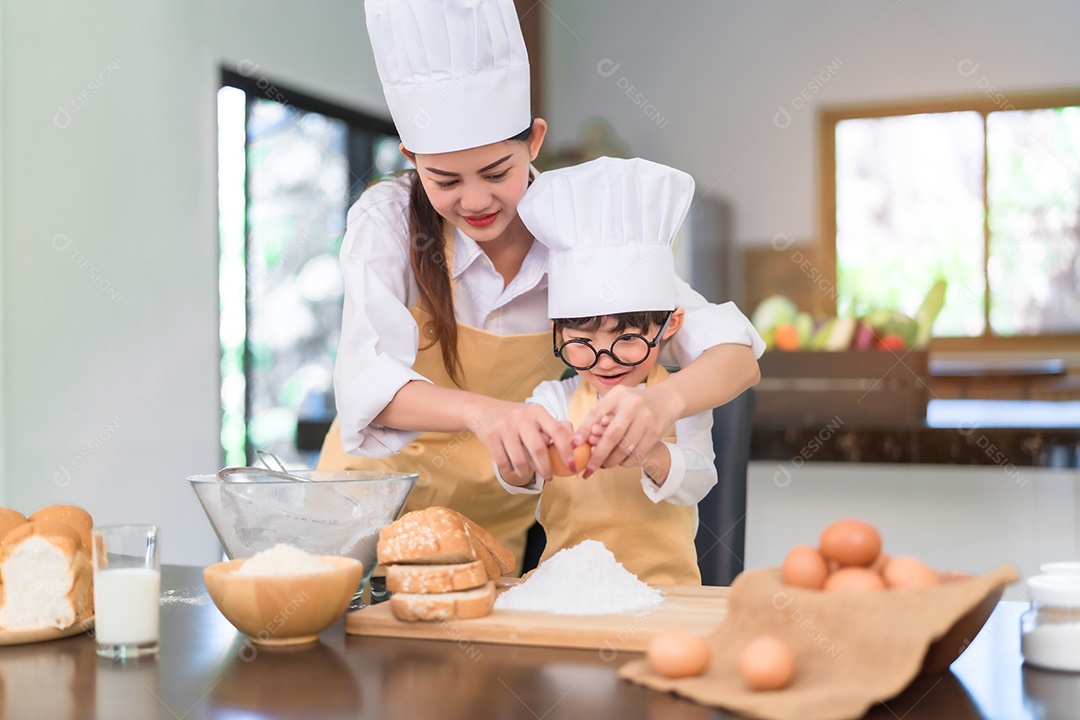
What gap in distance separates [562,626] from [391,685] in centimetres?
20

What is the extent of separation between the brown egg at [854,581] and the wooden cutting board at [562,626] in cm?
16

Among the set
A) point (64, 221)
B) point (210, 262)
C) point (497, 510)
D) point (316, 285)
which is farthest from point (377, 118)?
point (497, 510)

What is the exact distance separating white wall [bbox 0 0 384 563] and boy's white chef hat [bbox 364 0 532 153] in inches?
74.1

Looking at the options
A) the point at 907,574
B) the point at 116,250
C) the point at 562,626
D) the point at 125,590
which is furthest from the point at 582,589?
the point at 116,250

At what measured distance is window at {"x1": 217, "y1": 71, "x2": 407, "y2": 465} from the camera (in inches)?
158

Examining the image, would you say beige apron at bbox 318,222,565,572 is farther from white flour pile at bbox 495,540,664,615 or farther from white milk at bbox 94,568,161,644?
A: white milk at bbox 94,568,161,644

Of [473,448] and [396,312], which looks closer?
[396,312]

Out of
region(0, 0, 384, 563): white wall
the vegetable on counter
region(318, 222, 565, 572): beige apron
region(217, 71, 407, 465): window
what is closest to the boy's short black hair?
region(318, 222, 565, 572): beige apron

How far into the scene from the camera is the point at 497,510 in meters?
1.71

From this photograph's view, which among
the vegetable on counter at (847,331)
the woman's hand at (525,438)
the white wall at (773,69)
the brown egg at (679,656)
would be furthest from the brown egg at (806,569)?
the white wall at (773,69)

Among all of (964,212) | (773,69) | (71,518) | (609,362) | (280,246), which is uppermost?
(773,69)

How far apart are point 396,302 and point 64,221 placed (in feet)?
6.79

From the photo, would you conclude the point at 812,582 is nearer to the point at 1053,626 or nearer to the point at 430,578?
the point at 1053,626

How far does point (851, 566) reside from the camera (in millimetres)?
950
